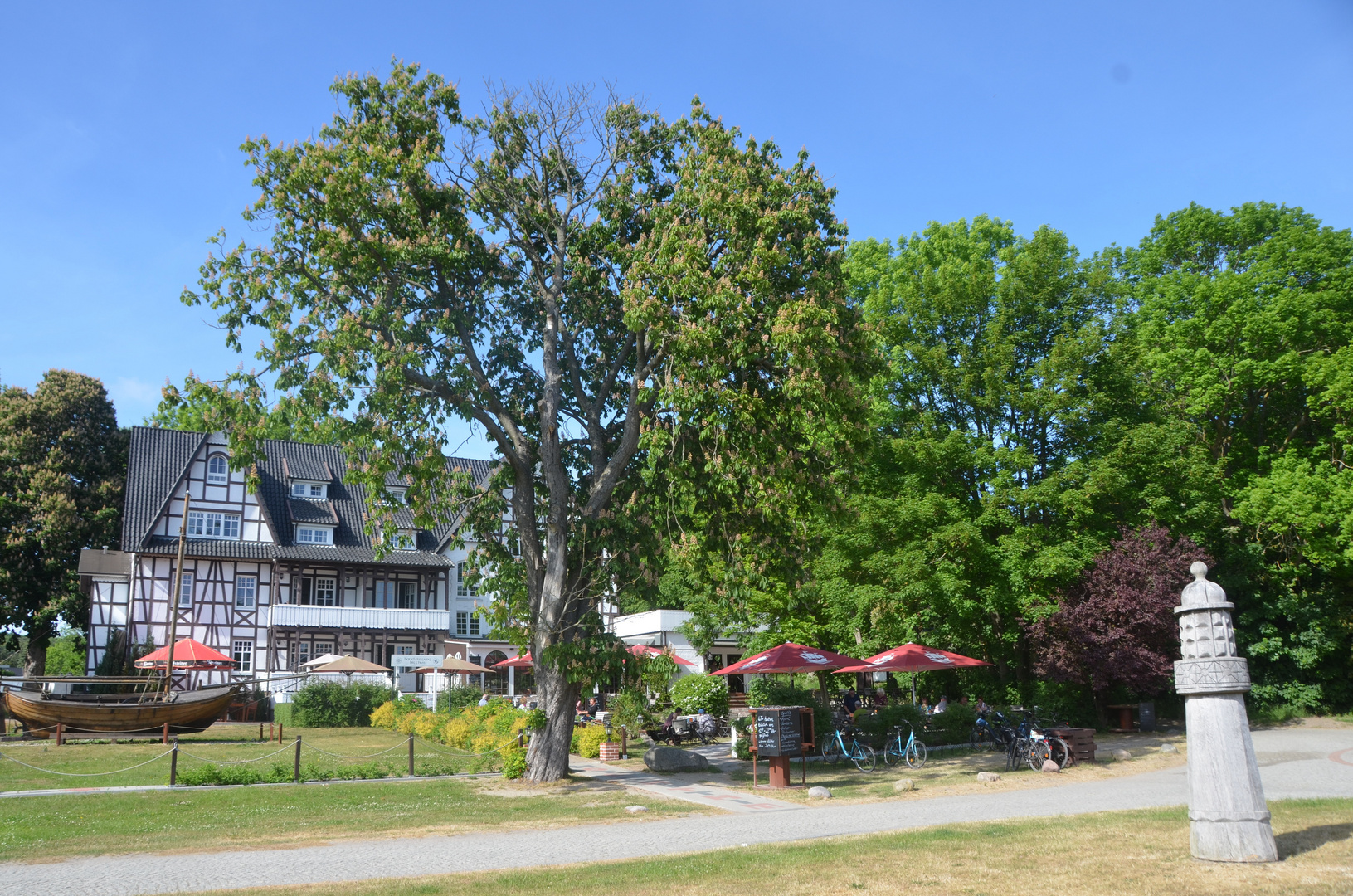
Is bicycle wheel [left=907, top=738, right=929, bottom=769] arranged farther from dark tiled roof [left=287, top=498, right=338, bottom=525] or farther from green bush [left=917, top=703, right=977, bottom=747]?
dark tiled roof [left=287, top=498, right=338, bottom=525]

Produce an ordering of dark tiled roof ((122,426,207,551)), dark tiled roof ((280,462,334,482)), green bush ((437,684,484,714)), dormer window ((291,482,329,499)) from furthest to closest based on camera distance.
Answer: dark tiled roof ((280,462,334,482)), dormer window ((291,482,329,499)), dark tiled roof ((122,426,207,551)), green bush ((437,684,484,714))

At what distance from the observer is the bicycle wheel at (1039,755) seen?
62.6 ft

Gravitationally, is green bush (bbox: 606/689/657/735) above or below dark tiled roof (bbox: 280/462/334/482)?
below

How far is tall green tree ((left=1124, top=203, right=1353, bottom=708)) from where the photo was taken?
2820cm

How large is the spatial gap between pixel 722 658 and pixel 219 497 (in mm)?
24193

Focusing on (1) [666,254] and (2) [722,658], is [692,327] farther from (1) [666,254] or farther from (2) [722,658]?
(2) [722,658]

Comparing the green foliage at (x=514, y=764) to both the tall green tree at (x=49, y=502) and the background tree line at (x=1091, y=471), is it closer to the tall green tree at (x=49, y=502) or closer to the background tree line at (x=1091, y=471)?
the background tree line at (x=1091, y=471)

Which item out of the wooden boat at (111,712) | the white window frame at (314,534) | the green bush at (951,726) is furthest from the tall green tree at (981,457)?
the white window frame at (314,534)

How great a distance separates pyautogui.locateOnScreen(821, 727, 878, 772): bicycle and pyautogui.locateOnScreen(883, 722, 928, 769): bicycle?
1.16ft

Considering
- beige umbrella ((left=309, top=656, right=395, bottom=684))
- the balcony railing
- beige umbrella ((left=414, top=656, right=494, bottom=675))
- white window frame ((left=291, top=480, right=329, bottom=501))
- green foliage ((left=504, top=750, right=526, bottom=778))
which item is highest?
white window frame ((left=291, top=480, right=329, bottom=501))

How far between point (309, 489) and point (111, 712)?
20.3 m

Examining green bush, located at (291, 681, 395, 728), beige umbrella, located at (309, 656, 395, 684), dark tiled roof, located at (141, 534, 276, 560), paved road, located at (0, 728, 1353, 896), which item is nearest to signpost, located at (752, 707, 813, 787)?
paved road, located at (0, 728, 1353, 896)

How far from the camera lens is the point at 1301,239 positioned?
101ft

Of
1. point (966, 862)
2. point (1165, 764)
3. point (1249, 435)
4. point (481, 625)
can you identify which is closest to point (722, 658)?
point (481, 625)
